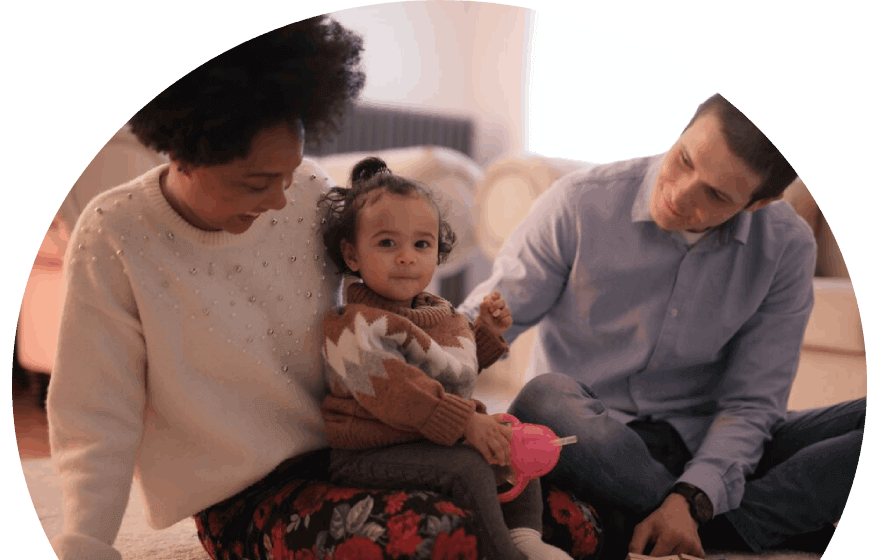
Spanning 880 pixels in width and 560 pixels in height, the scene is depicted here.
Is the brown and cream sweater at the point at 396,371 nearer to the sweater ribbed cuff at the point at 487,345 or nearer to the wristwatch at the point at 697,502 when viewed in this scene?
the sweater ribbed cuff at the point at 487,345

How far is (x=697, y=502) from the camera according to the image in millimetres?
758

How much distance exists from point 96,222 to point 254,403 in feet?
0.73

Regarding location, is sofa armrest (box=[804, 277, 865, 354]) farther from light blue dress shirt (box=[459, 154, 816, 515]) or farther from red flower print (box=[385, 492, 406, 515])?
red flower print (box=[385, 492, 406, 515])

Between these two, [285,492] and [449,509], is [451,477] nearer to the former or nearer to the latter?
[449,509]

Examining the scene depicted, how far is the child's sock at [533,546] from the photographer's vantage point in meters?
0.65

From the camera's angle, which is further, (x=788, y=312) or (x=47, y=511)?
(x=788, y=312)

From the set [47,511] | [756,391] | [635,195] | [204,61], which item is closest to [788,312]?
[756,391]

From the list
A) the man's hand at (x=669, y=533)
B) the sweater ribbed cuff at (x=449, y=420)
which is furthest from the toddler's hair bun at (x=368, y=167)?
the man's hand at (x=669, y=533)

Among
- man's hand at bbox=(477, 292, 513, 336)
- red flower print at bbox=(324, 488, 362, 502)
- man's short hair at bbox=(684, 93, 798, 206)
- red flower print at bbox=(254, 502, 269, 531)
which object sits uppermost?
man's short hair at bbox=(684, 93, 798, 206)

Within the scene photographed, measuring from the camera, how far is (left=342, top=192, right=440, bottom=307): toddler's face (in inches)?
25.3

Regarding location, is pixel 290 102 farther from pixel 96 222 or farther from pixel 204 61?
pixel 96 222

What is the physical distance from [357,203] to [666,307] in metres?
0.35

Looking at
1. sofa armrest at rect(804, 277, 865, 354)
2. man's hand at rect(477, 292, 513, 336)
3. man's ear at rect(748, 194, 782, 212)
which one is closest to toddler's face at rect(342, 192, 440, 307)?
man's hand at rect(477, 292, 513, 336)

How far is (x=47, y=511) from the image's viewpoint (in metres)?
0.69
